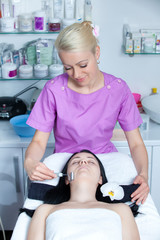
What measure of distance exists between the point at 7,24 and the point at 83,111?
98cm

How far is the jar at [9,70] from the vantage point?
2428 millimetres

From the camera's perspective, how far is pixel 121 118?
5.95 feet

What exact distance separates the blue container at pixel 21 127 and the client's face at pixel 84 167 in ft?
2.21

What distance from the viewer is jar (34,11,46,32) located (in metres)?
2.37

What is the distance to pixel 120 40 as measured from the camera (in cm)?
262

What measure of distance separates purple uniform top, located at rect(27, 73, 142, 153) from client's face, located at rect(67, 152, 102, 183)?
0.56ft

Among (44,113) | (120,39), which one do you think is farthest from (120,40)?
(44,113)

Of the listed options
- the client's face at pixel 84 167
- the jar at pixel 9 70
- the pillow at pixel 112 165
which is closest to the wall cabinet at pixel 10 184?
the jar at pixel 9 70

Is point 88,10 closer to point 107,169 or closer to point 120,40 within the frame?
point 120,40

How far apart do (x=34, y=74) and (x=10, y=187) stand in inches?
30.8

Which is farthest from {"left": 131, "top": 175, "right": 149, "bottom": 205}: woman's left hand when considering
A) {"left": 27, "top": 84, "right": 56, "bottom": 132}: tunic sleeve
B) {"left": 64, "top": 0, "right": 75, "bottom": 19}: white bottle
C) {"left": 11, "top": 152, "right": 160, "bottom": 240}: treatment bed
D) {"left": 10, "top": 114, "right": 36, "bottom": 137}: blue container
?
{"left": 64, "top": 0, "right": 75, "bottom": 19}: white bottle

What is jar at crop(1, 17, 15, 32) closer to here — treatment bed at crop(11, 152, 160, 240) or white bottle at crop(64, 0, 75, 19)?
white bottle at crop(64, 0, 75, 19)

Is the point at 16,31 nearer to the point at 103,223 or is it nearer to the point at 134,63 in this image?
the point at 134,63

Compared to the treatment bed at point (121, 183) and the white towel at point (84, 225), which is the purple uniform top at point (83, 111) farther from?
the white towel at point (84, 225)
